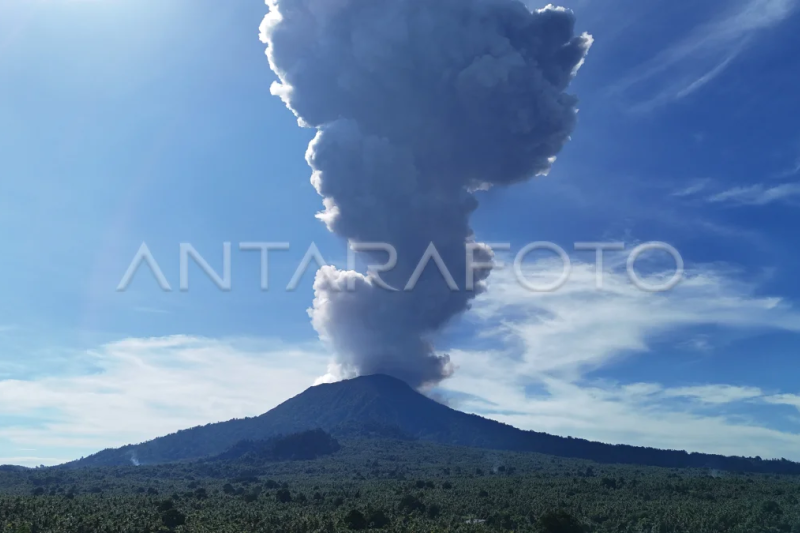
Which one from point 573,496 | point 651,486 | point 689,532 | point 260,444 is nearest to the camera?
point 689,532

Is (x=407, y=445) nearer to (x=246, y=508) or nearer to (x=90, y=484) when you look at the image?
(x=90, y=484)

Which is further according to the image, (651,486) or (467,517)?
(651,486)

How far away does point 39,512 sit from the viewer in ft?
170

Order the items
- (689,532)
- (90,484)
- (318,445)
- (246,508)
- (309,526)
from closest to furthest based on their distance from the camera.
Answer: (689,532)
(309,526)
(246,508)
(90,484)
(318,445)

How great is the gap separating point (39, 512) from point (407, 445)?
125 m

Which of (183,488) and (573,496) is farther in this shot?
(183,488)

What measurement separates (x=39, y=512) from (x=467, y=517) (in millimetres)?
33780

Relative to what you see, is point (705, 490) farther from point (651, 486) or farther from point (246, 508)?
point (246, 508)

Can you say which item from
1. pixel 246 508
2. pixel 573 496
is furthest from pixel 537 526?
pixel 246 508

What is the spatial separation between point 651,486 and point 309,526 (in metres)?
45.2

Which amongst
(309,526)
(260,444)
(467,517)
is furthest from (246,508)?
(260,444)

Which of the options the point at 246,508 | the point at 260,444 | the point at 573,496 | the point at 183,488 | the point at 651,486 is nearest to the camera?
the point at 246,508

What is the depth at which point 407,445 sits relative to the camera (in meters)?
170

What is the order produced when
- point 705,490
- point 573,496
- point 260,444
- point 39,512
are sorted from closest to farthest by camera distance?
point 39,512, point 573,496, point 705,490, point 260,444
